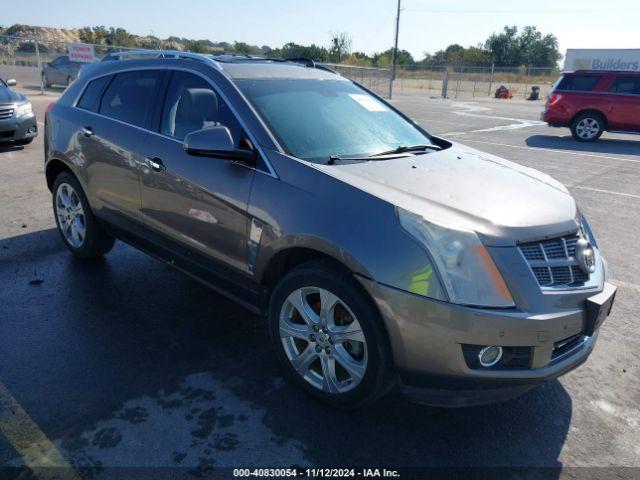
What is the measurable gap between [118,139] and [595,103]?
13.4 metres

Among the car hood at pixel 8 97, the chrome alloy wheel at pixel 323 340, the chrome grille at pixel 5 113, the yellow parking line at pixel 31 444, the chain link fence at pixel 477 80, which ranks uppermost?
the chain link fence at pixel 477 80

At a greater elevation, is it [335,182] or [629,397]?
[335,182]

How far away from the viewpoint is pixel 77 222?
4727 millimetres

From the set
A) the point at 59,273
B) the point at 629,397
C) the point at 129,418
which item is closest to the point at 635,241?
Result: the point at 629,397

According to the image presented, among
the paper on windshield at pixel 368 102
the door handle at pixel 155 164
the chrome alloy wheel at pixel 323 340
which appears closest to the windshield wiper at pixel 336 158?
the chrome alloy wheel at pixel 323 340

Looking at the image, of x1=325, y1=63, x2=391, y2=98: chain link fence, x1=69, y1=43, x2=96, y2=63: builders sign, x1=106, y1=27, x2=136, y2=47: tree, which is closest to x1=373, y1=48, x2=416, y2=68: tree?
x1=106, y1=27, x2=136, y2=47: tree

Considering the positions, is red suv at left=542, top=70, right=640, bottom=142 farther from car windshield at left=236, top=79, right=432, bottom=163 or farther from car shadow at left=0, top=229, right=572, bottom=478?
car shadow at left=0, top=229, right=572, bottom=478

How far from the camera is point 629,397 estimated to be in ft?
10.1

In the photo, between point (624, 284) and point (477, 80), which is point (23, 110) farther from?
point (477, 80)

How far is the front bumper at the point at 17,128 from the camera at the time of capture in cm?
935

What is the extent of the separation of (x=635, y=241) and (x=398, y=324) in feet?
15.1

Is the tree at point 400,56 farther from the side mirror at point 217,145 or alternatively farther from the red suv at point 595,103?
the side mirror at point 217,145

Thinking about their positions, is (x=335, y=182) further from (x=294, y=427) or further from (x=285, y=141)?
(x=294, y=427)

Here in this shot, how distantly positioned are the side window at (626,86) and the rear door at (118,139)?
1347 cm
